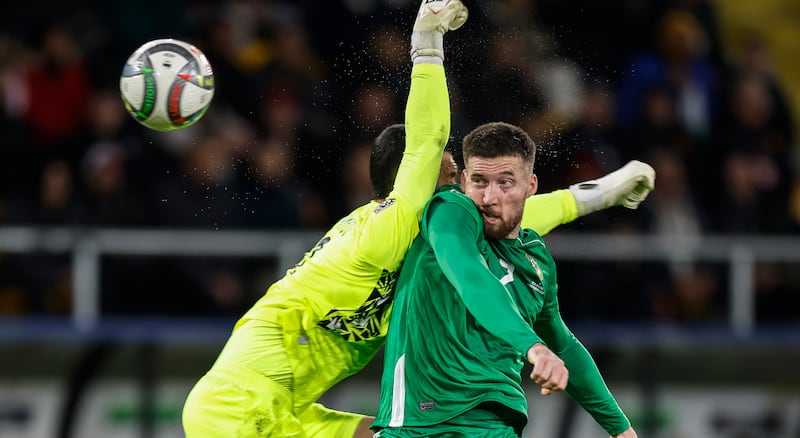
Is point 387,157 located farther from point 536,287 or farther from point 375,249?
point 536,287

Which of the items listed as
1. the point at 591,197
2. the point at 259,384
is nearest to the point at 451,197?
the point at 259,384

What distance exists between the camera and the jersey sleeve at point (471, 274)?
445 cm

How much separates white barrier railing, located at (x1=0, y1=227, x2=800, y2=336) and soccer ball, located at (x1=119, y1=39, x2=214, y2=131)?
3513mm

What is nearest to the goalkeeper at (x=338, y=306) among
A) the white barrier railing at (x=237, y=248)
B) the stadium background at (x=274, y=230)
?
the stadium background at (x=274, y=230)

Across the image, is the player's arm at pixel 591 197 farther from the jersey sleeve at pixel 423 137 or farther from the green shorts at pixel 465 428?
the green shorts at pixel 465 428

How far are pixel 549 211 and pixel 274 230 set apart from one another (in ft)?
13.2

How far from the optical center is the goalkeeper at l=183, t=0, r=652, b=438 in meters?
5.23

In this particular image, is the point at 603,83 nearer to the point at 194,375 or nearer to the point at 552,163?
the point at 552,163

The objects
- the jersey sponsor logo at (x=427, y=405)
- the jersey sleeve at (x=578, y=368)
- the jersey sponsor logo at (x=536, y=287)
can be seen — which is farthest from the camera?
the jersey sleeve at (x=578, y=368)

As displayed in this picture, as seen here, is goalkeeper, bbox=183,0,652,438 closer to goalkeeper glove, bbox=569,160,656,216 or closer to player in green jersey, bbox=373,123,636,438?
player in green jersey, bbox=373,123,636,438

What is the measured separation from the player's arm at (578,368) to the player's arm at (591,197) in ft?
2.42

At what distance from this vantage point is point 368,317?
5.54m

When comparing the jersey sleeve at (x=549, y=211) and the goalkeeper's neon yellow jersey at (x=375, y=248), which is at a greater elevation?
the jersey sleeve at (x=549, y=211)

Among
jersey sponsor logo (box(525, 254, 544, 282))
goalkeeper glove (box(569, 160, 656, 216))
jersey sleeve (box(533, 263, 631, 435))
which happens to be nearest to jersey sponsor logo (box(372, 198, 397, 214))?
jersey sponsor logo (box(525, 254, 544, 282))
